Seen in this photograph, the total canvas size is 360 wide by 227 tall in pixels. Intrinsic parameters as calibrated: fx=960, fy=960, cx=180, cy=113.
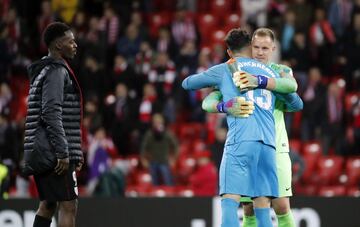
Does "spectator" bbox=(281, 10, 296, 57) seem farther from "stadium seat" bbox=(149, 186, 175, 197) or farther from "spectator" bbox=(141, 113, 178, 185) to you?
"stadium seat" bbox=(149, 186, 175, 197)

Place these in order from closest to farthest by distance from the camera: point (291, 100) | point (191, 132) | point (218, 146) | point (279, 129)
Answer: point (291, 100)
point (279, 129)
point (218, 146)
point (191, 132)

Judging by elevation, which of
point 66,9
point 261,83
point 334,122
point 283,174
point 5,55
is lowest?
point 283,174

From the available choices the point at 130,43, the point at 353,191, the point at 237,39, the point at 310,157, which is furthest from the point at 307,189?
the point at 237,39

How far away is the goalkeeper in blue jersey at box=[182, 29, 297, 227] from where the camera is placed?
8.05 metres

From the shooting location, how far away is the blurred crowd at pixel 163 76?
16.3m

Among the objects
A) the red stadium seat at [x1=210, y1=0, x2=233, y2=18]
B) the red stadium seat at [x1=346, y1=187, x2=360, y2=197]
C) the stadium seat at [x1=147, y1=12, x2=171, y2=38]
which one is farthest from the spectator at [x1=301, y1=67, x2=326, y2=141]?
the stadium seat at [x1=147, y1=12, x2=171, y2=38]

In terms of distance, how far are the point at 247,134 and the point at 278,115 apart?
3.04 ft

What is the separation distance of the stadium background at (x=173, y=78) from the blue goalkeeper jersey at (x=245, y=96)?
7.07m

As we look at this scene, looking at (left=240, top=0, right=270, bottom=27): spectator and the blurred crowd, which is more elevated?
(left=240, top=0, right=270, bottom=27): spectator

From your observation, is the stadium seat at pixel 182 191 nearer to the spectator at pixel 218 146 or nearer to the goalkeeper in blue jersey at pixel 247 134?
the spectator at pixel 218 146

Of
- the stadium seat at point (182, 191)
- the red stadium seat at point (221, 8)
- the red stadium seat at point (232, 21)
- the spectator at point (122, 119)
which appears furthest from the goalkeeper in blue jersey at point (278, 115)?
the red stadium seat at point (221, 8)

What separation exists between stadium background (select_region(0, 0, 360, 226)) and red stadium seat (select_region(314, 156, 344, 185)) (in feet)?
0.06

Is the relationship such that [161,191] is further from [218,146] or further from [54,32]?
[54,32]

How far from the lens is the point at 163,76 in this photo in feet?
58.5
